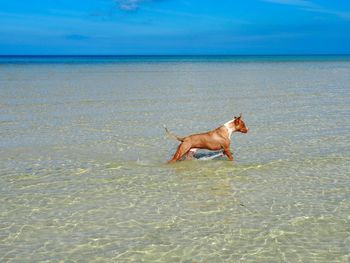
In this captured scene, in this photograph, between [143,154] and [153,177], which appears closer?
[153,177]

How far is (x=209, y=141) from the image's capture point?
12.8 meters

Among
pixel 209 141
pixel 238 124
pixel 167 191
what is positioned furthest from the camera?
pixel 238 124

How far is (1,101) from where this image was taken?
27.9m

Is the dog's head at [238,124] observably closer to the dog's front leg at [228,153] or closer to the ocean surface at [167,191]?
the dog's front leg at [228,153]

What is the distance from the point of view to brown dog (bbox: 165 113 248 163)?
41.8 ft

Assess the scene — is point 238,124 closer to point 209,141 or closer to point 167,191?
point 209,141

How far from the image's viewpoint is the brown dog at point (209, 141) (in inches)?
502

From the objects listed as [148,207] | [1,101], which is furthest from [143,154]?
[1,101]

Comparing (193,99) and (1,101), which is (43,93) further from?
(193,99)

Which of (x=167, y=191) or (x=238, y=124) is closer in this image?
(x=167, y=191)

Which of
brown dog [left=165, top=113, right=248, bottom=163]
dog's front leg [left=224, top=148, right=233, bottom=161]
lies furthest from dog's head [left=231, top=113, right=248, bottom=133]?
dog's front leg [left=224, top=148, right=233, bottom=161]

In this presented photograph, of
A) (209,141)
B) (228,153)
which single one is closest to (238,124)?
(228,153)

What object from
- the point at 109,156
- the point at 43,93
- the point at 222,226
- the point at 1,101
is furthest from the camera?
the point at 43,93

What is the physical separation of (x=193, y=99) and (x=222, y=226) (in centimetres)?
2045
